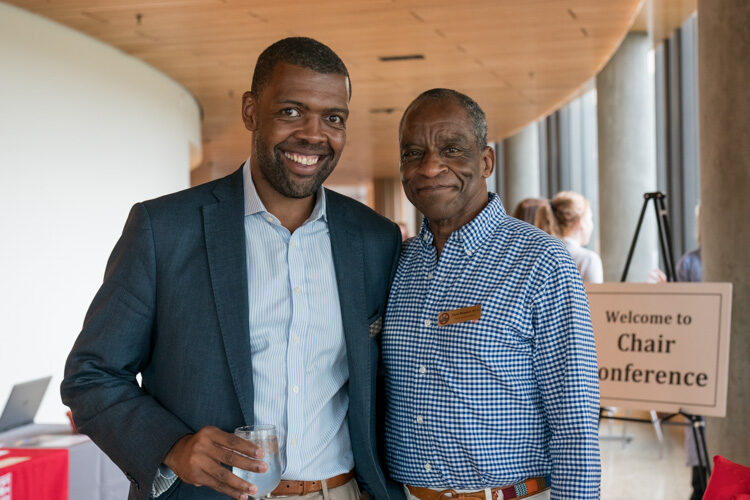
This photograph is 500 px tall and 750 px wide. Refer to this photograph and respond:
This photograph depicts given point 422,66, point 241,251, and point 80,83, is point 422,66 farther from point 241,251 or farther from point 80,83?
point 241,251

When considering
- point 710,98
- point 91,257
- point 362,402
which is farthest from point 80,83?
point 362,402

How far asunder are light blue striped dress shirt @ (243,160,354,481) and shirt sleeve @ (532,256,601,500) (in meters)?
0.50

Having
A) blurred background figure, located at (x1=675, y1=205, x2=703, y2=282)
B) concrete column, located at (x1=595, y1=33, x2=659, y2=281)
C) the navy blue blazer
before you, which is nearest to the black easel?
blurred background figure, located at (x1=675, y1=205, x2=703, y2=282)

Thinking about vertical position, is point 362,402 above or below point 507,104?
below

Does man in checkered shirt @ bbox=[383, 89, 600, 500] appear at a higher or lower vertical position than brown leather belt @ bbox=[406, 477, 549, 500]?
higher

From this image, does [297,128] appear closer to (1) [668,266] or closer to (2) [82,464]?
(2) [82,464]

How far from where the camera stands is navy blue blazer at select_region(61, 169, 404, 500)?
178cm

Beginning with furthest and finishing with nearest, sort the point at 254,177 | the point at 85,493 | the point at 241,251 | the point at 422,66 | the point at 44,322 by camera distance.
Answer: the point at 422,66
the point at 44,322
the point at 85,493
the point at 254,177
the point at 241,251

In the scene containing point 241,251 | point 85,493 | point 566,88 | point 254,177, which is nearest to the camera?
point 241,251

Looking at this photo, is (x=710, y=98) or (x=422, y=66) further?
(x=422, y=66)

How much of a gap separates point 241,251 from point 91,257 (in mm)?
4378

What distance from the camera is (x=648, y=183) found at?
9.56 metres

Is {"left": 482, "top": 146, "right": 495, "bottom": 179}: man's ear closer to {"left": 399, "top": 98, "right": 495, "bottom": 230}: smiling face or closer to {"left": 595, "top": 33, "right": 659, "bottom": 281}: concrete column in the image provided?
{"left": 399, "top": 98, "right": 495, "bottom": 230}: smiling face

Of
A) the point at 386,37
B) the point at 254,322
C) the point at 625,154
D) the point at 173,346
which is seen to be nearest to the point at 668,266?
the point at 386,37
